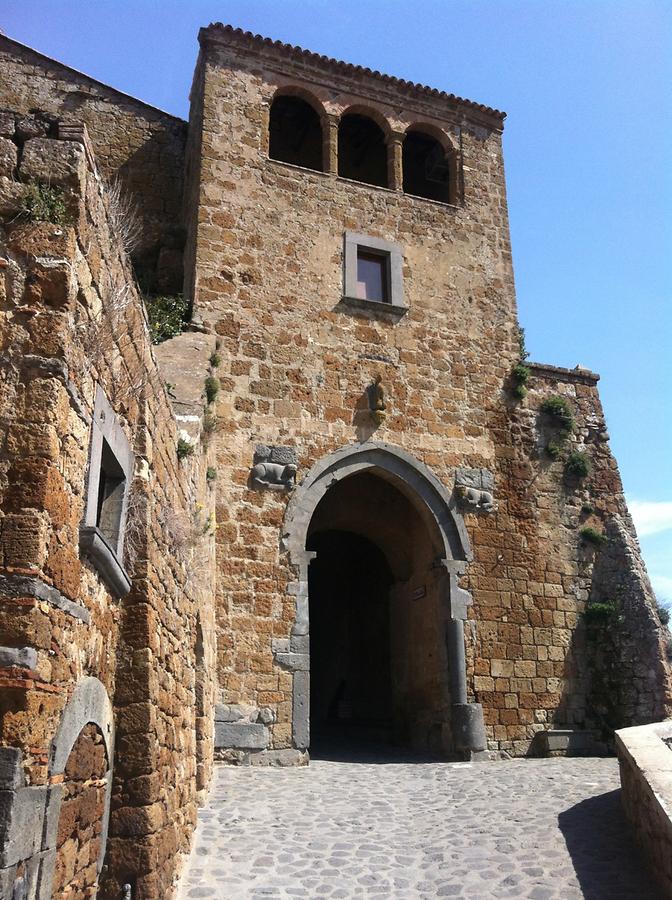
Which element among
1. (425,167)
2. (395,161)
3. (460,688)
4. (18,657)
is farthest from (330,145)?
(18,657)

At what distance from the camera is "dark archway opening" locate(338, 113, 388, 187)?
15.0 meters

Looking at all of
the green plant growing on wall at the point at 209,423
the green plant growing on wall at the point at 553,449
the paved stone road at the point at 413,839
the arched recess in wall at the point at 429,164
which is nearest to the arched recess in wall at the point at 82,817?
the paved stone road at the point at 413,839

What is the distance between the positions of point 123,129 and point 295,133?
3.14 metres

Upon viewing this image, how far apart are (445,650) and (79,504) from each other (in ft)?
28.0

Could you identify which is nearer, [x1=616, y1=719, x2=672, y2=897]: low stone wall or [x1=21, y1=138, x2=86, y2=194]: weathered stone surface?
[x1=21, y1=138, x2=86, y2=194]: weathered stone surface

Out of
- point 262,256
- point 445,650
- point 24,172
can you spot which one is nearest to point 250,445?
point 262,256

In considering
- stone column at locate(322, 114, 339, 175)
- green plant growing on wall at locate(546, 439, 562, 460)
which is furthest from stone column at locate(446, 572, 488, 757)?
stone column at locate(322, 114, 339, 175)

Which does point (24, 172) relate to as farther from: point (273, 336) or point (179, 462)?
point (273, 336)

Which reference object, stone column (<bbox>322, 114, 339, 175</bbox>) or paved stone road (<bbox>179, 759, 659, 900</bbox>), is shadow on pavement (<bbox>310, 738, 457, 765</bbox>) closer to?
paved stone road (<bbox>179, 759, 659, 900</bbox>)

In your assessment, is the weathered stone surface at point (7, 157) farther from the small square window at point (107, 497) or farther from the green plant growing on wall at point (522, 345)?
A: the green plant growing on wall at point (522, 345)

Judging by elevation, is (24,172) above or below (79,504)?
above

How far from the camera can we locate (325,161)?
44.0 feet

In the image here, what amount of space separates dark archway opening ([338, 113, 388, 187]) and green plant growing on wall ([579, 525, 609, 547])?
7.17 m

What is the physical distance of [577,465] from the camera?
1293cm
